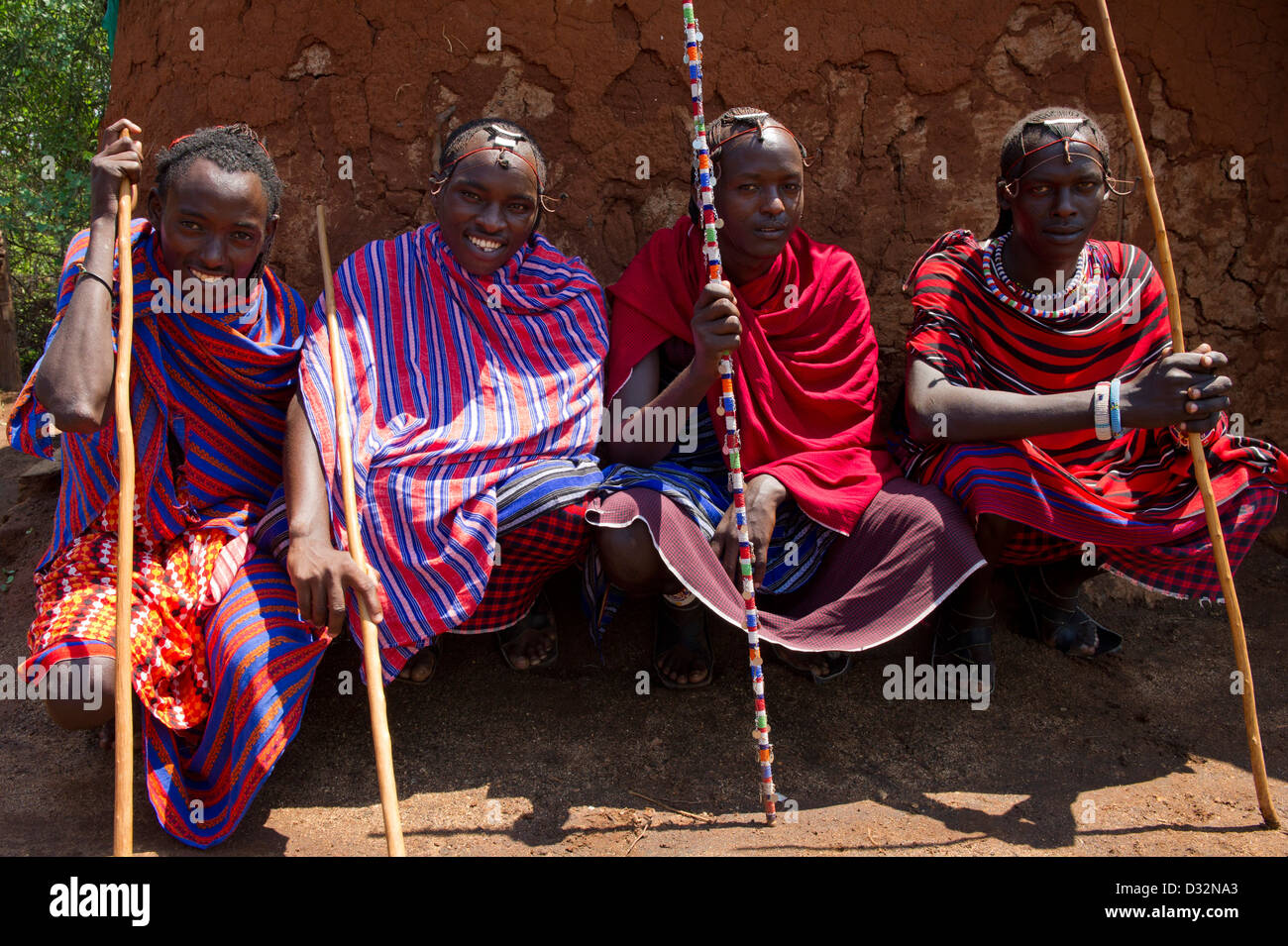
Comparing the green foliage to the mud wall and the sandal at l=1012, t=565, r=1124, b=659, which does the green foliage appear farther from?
the sandal at l=1012, t=565, r=1124, b=659

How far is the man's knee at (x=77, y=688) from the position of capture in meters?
2.87

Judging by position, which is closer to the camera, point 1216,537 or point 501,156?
point 1216,537

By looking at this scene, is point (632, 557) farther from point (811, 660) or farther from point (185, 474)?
point (185, 474)

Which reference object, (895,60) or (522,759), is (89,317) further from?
(895,60)

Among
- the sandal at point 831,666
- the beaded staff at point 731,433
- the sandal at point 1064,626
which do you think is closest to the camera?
the beaded staff at point 731,433

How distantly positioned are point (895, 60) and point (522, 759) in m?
3.06

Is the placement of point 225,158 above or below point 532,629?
above

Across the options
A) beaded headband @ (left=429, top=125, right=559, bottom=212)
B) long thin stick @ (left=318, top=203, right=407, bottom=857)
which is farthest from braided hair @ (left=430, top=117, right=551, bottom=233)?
long thin stick @ (left=318, top=203, right=407, bottom=857)

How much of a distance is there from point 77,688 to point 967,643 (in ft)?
9.19

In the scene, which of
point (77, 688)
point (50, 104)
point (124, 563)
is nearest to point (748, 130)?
point (124, 563)

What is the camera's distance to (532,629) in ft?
12.3

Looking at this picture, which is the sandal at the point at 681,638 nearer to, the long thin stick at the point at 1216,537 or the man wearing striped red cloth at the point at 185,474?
the man wearing striped red cloth at the point at 185,474

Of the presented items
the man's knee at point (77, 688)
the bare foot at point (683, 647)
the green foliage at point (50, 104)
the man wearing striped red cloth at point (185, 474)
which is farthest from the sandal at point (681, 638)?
the green foliage at point (50, 104)

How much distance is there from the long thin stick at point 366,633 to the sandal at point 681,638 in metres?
1.00
